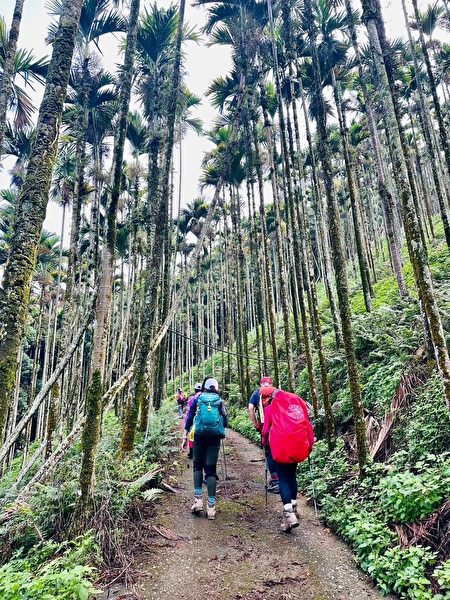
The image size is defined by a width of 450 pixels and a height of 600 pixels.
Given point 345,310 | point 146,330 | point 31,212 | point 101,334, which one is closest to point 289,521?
point 345,310

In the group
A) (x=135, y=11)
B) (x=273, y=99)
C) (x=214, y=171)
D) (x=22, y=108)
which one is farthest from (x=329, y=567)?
(x=214, y=171)

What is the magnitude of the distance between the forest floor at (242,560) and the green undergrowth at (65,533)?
32cm

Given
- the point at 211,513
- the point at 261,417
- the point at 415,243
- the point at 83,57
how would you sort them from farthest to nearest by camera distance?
1. the point at 83,57
2. the point at 261,417
3. the point at 211,513
4. the point at 415,243

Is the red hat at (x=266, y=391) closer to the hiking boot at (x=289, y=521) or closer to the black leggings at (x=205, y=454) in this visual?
the black leggings at (x=205, y=454)

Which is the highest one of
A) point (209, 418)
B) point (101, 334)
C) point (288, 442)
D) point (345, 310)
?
point (345, 310)

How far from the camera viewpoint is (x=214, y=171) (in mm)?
18000

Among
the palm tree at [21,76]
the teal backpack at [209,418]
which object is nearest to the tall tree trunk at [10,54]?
the palm tree at [21,76]

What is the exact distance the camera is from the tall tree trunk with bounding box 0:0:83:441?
256cm

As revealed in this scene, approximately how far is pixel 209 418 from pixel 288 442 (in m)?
1.19

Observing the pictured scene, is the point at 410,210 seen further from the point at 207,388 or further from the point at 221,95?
the point at 221,95

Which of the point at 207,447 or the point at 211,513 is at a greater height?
the point at 207,447

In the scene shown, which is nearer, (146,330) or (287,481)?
(287,481)

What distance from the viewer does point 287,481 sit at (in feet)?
15.4

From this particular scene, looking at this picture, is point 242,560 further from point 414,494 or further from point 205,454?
point 414,494
